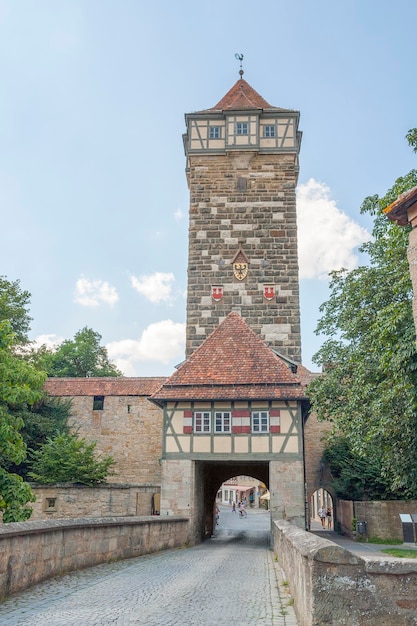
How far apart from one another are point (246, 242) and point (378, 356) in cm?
1430

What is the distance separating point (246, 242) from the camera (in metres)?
26.7

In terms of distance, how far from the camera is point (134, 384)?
25703mm

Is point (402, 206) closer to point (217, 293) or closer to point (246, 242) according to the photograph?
point (217, 293)

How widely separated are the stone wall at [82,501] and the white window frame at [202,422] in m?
5.02

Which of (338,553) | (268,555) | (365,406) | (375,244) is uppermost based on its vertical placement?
(375,244)

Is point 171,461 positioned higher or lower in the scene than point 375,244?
lower

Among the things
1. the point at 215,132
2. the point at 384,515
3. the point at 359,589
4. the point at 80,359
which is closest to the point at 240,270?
the point at 215,132

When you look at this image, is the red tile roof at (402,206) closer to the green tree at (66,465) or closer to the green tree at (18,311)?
the green tree at (66,465)

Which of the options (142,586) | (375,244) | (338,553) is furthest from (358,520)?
(338,553)

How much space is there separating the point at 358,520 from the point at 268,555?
7214 millimetres

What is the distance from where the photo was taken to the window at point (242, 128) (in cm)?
2778

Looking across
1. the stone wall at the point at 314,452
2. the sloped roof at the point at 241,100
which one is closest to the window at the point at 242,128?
the sloped roof at the point at 241,100

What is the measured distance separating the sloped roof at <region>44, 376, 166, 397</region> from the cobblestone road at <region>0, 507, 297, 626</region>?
14.5 m

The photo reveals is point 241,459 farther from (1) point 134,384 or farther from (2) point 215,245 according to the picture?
(2) point 215,245
